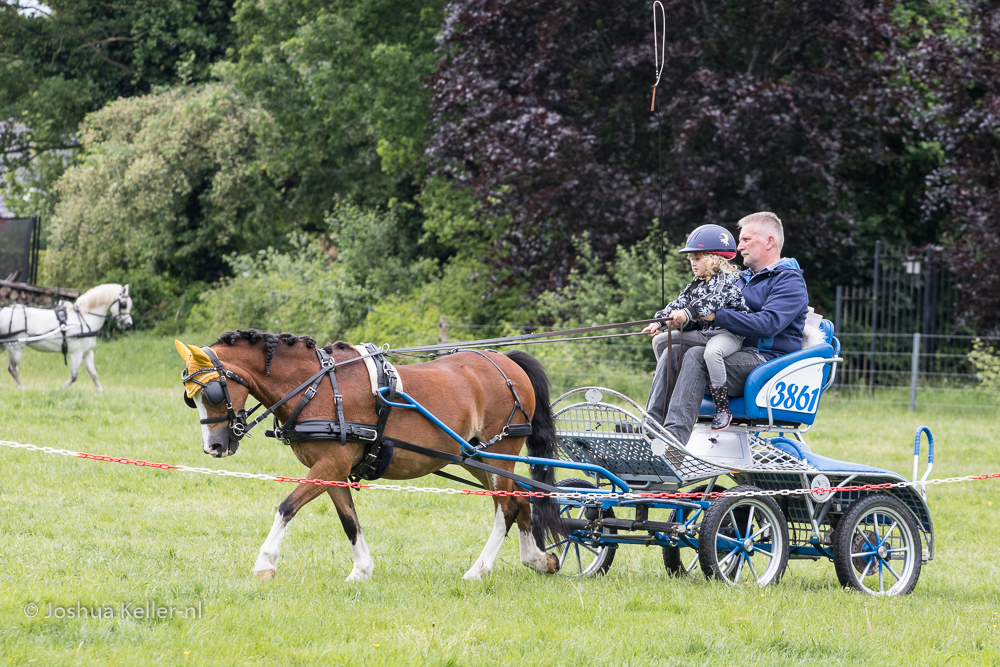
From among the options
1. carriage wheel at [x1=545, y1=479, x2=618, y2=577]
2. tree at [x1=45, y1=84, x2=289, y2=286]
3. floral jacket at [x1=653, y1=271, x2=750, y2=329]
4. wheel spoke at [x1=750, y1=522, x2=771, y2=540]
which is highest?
tree at [x1=45, y1=84, x2=289, y2=286]

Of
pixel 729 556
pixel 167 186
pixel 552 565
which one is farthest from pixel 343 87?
pixel 729 556

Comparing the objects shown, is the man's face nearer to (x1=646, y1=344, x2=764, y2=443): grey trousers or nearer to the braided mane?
(x1=646, y1=344, x2=764, y2=443): grey trousers

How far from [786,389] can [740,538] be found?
882 millimetres

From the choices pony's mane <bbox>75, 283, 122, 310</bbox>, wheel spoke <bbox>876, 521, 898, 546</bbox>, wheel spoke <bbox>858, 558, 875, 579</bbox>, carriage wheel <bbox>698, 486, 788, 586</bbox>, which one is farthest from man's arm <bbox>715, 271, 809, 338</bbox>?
pony's mane <bbox>75, 283, 122, 310</bbox>

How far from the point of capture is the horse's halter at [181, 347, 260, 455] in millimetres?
5395

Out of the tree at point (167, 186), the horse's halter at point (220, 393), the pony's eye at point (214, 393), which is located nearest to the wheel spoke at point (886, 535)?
the horse's halter at point (220, 393)

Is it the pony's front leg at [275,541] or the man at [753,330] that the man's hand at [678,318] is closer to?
the man at [753,330]

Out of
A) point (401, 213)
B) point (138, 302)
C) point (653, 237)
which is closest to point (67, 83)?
point (138, 302)

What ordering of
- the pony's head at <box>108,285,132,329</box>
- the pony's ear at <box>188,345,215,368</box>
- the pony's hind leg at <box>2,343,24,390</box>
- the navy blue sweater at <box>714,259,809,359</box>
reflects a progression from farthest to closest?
the pony's head at <box>108,285,132,329</box>
the pony's hind leg at <box>2,343,24,390</box>
the navy blue sweater at <box>714,259,809,359</box>
the pony's ear at <box>188,345,215,368</box>

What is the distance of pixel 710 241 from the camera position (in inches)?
239

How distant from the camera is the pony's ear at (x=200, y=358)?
5.37m

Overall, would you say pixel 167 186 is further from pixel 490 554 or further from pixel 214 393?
pixel 214 393

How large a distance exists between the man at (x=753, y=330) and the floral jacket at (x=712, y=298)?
8 cm

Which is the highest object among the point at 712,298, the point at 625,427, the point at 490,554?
the point at 712,298
